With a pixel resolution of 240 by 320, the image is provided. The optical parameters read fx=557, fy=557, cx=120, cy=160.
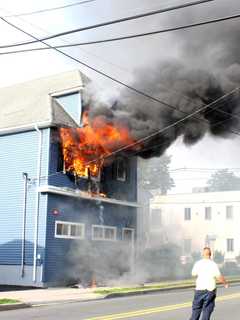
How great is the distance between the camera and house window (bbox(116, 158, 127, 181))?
83.5ft

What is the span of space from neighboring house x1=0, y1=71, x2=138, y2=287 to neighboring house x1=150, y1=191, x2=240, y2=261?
21.6m

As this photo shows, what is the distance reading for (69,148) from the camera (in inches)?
874

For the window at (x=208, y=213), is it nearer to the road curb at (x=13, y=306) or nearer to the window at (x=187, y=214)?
the window at (x=187, y=214)

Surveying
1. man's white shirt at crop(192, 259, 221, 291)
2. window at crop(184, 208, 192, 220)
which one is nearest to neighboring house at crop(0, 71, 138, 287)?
man's white shirt at crop(192, 259, 221, 291)

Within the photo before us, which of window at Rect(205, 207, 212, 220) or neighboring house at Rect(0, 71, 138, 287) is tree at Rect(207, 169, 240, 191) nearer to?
window at Rect(205, 207, 212, 220)

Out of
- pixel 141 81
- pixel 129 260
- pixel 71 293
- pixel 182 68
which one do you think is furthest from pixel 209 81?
pixel 129 260

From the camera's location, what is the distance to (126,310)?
506 inches

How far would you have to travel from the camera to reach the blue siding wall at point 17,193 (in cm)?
2139

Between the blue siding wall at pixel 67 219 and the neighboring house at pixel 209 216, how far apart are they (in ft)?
66.6

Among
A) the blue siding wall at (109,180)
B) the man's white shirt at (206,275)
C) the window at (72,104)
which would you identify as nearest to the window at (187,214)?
the blue siding wall at (109,180)

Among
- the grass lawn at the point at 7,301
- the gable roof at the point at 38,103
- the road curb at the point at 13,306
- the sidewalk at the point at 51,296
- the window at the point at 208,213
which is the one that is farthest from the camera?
the window at the point at 208,213

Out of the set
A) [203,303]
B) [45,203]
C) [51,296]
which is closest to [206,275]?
[203,303]

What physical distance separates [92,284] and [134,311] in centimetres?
889

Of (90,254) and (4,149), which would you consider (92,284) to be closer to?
(90,254)
